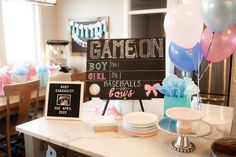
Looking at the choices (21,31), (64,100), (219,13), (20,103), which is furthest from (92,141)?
(21,31)

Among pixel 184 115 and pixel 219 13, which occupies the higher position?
pixel 219 13

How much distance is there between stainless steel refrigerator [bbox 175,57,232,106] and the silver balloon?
1404 mm

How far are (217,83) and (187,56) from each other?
1.36 meters

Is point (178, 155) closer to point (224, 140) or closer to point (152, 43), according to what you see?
point (224, 140)

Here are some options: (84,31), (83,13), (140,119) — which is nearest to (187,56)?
(140,119)

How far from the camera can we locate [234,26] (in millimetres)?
1399

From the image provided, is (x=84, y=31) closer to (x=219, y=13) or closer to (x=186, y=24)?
(x=186, y=24)

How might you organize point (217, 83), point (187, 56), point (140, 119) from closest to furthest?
point (140, 119), point (187, 56), point (217, 83)

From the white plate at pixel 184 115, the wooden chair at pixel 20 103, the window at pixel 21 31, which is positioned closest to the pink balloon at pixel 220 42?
the white plate at pixel 184 115

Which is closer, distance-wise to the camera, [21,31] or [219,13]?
[219,13]

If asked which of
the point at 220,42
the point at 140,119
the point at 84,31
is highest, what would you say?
the point at 84,31

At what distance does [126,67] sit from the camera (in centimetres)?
152

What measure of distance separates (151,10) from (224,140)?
2438 millimetres

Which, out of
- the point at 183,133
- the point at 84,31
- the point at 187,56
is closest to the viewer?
the point at 183,133
